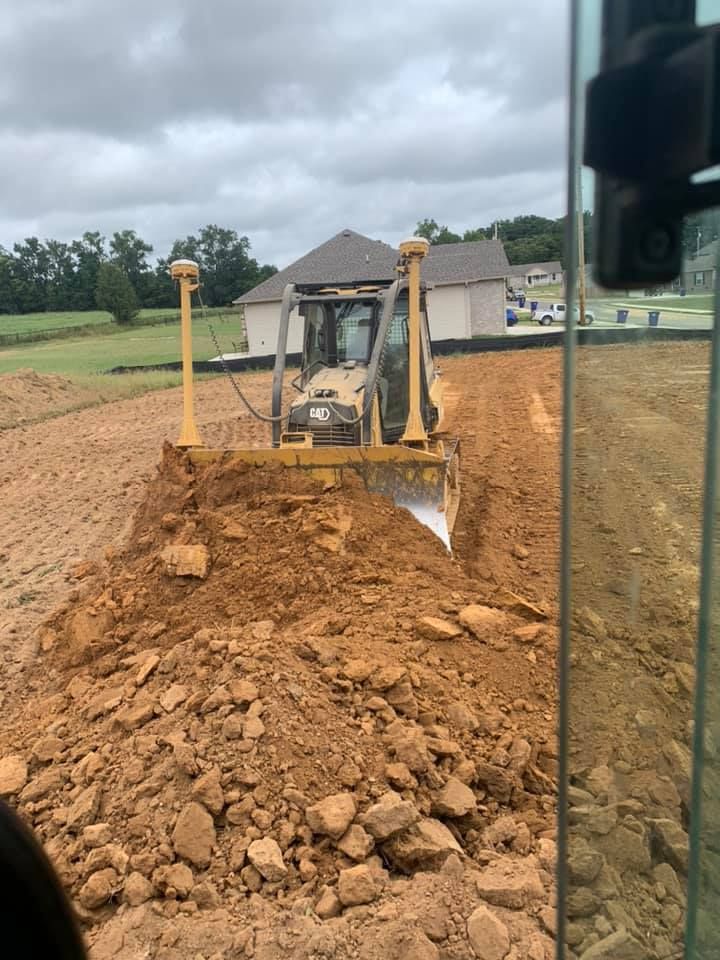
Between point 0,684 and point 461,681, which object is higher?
point 461,681

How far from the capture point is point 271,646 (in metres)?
4.29

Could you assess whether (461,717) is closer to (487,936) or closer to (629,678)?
(487,936)

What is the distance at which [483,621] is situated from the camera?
4.85m

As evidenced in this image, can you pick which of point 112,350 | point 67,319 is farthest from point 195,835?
point 67,319

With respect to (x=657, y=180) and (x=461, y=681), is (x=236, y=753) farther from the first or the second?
(x=657, y=180)

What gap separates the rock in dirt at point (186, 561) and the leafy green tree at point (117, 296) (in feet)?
213

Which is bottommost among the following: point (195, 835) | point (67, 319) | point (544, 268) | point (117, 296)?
point (195, 835)

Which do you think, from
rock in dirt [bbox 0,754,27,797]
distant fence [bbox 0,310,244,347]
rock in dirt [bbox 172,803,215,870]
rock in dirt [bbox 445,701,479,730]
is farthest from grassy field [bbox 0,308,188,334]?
rock in dirt [bbox 172,803,215,870]

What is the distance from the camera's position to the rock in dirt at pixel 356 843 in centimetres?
314

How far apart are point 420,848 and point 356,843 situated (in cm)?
25

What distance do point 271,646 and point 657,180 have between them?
359 centimetres

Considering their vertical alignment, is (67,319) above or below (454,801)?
above

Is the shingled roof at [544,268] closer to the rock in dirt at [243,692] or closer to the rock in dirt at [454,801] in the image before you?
the rock in dirt at [454,801]

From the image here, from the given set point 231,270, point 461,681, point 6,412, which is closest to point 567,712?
point 461,681
